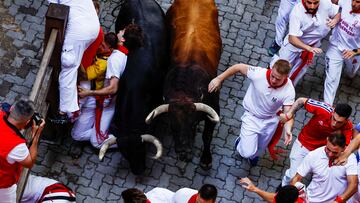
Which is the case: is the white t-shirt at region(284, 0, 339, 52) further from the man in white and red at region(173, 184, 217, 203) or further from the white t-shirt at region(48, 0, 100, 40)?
the man in white and red at region(173, 184, 217, 203)

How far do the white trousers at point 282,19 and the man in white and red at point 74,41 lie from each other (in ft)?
12.1

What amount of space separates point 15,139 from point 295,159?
4412 mm

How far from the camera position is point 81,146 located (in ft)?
40.8

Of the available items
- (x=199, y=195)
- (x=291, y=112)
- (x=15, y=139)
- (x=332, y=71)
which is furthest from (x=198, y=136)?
(x=15, y=139)

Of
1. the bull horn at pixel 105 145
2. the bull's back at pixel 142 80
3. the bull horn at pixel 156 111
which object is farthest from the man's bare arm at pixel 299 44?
the bull horn at pixel 105 145

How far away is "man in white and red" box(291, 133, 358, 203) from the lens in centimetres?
1059

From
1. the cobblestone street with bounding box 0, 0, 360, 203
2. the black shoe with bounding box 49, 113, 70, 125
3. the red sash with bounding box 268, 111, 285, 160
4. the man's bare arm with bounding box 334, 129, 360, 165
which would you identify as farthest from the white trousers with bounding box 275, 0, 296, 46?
the black shoe with bounding box 49, 113, 70, 125

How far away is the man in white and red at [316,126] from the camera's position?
1100 centimetres

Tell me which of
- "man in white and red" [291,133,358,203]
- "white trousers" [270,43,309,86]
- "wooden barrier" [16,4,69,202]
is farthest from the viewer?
"white trousers" [270,43,309,86]

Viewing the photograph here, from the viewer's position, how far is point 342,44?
12711 mm

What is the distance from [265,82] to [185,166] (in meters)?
2.01

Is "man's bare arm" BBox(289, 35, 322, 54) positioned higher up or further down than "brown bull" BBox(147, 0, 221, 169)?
higher up

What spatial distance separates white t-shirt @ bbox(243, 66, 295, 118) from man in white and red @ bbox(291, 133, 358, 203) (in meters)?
1.04

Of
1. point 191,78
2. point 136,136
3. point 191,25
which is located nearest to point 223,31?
point 191,25
